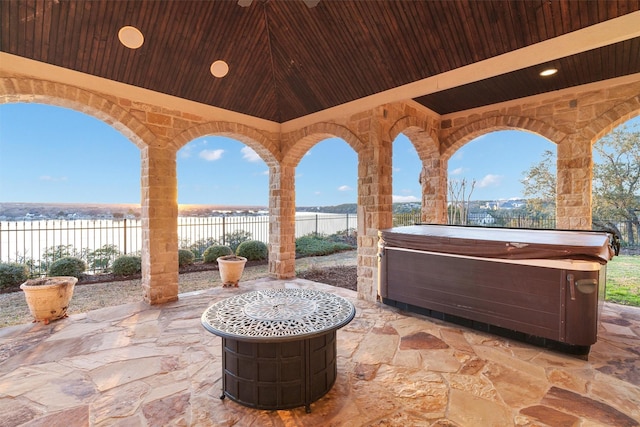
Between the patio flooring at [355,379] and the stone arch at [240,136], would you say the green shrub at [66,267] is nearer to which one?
the patio flooring at [355,379]

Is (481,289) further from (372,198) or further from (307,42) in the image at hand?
(307,42)

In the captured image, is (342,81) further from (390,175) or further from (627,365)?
(627,365)

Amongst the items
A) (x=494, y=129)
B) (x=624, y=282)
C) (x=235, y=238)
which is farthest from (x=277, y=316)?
(x=235, y=238)

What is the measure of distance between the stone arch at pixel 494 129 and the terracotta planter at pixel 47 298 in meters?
6.97

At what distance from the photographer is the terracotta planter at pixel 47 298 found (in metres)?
3.56

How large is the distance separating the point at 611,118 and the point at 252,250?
7.74 m

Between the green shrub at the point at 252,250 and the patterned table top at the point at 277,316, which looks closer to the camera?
the patterned table top at the point at 277,316

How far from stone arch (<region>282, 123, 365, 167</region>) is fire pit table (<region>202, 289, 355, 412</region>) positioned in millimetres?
3303

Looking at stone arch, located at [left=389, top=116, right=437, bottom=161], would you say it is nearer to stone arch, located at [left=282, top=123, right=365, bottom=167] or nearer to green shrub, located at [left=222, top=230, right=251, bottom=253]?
stone arch, located at [left=282, top=123, right=365, bottom=167]

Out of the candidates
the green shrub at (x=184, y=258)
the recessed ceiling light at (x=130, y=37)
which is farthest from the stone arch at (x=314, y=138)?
the green shrub at (x=184, y=258)

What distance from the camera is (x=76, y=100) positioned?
3.64 m

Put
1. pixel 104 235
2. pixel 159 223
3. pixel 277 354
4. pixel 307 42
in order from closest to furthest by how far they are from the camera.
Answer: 1. pixel 277 354
2. pixel 307 42
3. pixel 159 223
4. pixel 104 235

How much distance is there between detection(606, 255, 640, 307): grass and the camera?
178 inches

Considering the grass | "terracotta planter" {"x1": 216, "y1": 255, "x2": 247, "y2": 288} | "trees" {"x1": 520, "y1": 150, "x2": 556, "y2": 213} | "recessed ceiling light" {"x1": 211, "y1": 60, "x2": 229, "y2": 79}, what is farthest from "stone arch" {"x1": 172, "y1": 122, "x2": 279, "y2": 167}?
"trees" {"x1": 520, "y1": 150, "x2": 556, "y2": 213}
